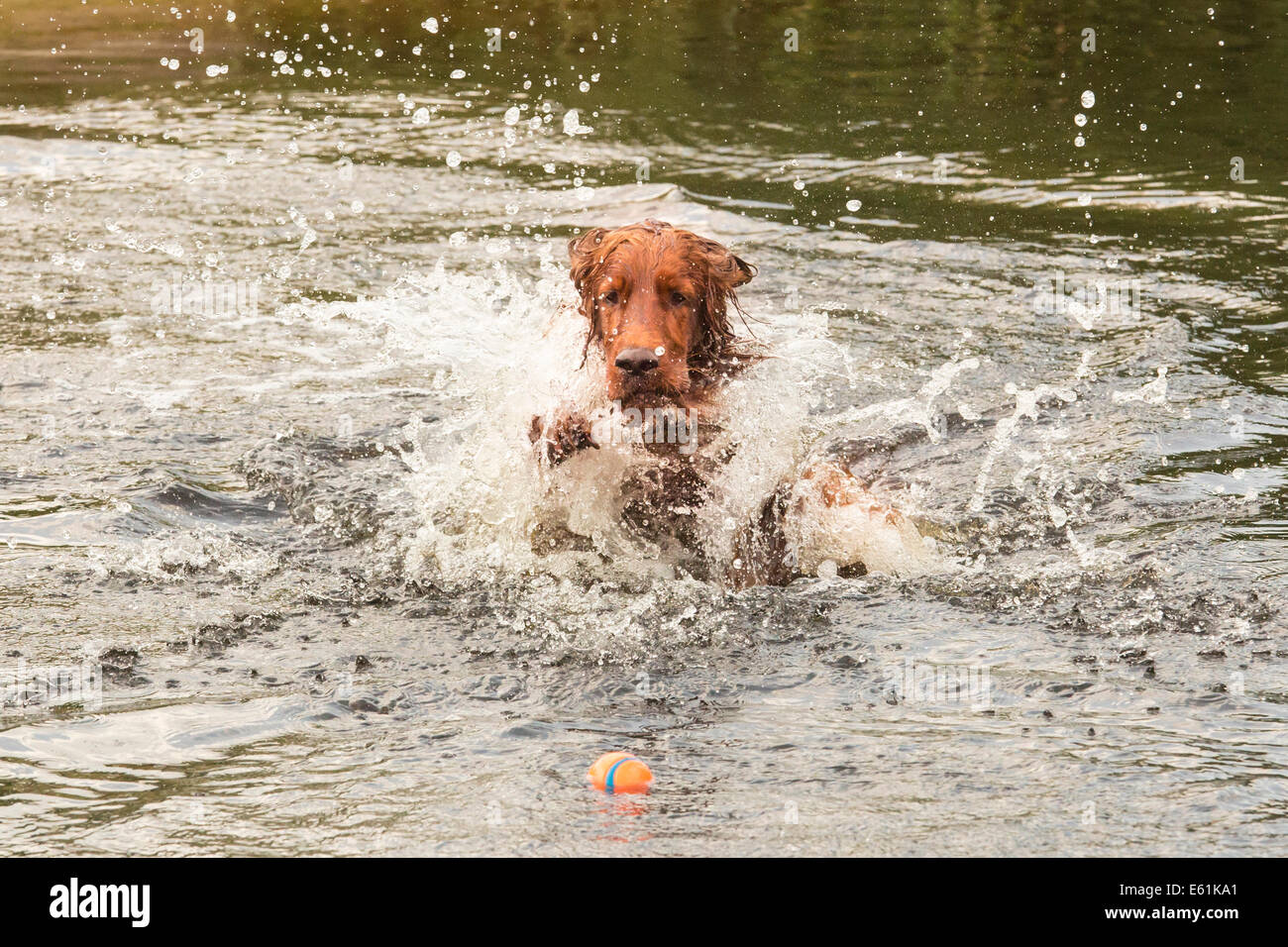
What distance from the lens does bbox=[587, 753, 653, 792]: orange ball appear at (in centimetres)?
467

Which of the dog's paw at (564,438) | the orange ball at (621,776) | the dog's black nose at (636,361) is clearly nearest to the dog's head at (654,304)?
the dog's black nose at (636,361)

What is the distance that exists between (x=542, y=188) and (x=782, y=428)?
7.07 metres

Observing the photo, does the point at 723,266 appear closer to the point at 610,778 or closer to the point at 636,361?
the point at 636,361

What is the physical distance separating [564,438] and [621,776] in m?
1.94

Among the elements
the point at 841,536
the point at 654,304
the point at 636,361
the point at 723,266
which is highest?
the point at 723,266

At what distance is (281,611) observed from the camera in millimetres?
6309

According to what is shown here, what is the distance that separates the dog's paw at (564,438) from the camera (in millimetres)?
6250

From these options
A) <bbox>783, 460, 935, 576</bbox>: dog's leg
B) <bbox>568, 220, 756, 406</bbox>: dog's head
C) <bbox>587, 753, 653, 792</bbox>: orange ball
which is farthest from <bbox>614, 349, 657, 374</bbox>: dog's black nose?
<bbox>587, 753, 653, 792</bbox>: orange ball

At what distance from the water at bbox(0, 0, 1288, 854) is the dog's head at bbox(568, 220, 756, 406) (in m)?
0.38

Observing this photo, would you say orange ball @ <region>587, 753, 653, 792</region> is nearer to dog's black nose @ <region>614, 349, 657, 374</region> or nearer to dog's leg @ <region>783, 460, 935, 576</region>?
dog's black nose @ <region>614, 349, 657, 374</region>

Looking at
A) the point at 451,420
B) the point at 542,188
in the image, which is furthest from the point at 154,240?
the point at 451,420

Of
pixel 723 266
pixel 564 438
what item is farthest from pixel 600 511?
pixel 723 266

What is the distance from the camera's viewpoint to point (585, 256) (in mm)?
6617

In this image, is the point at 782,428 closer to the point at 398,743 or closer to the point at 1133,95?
the point at 398,743
